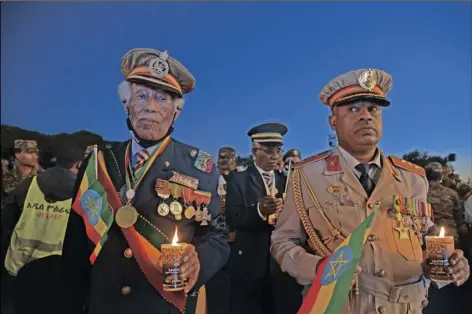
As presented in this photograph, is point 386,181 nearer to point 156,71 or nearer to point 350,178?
point 350,178

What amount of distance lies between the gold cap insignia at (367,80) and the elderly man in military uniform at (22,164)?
8.88 feet

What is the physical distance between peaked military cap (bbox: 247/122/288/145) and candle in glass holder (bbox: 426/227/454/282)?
1319 millimetres

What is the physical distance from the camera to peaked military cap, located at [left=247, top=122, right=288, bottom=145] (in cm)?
321

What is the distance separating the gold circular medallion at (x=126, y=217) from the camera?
2.43 meters

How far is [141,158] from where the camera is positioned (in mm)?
2578

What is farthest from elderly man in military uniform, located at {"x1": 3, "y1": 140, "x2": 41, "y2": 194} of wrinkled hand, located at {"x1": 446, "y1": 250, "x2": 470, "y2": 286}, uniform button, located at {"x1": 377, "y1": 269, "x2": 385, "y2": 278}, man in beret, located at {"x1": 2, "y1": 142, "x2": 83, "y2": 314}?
wrinkled hand, located at {"x1": 446, "y1": 250, "x2": 470, "y2": 286}

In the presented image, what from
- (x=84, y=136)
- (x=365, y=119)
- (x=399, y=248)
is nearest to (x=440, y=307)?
(x=399, y=248)

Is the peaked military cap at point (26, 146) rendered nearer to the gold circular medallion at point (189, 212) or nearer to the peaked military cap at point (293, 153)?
the gold circular medallion at point (189, 212)

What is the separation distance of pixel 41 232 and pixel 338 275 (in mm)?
2709

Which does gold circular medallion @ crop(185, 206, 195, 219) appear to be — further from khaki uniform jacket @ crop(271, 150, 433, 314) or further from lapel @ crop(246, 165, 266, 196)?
lapel @ crop(246, 165, 266, 196)

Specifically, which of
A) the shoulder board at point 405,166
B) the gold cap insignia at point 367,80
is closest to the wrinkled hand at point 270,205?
the shoulder board at point 405,166

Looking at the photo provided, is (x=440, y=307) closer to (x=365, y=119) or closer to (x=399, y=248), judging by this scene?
(x=399, y=248)

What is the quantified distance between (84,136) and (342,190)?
205 centimetres

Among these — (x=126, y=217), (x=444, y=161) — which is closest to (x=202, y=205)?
(x=126, y=217)
